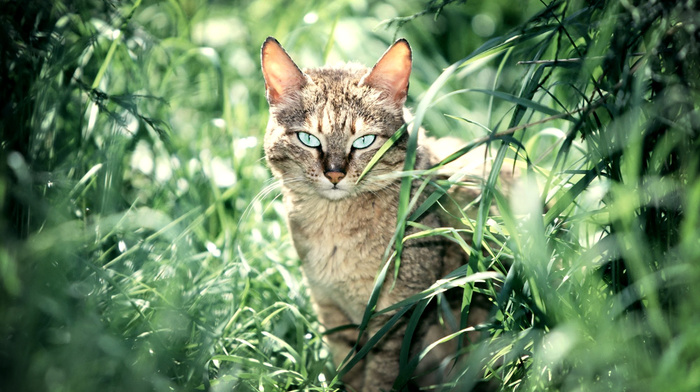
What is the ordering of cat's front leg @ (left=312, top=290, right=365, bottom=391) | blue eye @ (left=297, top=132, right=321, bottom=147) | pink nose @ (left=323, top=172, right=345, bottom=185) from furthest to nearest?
1. cat's front leg @ (left=312, top=290, right=365, bottom=391)
2. blue eye @ (left=297, top=132, right=321, bottom=147)
3. pink nose @ (left=323, top=172, right=345, bottom=185)

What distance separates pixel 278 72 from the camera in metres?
2.22

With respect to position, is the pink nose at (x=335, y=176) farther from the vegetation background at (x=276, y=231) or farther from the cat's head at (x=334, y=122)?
the vegetation background at (x=276, y=231)

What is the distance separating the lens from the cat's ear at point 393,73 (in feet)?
6.86

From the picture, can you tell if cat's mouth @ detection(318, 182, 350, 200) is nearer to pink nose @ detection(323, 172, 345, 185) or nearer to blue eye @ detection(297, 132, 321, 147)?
pink nose @ detection(323, 172, 345, 185)

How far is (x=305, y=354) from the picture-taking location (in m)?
2.29

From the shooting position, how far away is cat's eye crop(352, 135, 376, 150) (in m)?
2.15

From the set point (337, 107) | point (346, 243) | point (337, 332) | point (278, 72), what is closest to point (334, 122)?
point (337, 107)

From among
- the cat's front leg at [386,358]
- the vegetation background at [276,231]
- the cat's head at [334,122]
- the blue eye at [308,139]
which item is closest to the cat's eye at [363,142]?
the cat's head at [334,122]

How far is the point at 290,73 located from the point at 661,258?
1.38 metres

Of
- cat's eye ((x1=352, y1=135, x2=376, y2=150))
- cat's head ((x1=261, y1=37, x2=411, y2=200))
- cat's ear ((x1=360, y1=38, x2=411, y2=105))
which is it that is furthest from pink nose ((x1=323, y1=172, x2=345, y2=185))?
cat's ear ((x1=360, y1=38, x2=411, y2=105))

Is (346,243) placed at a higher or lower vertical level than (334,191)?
lower

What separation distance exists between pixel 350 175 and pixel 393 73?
0.41m

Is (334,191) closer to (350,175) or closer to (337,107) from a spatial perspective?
(350,175)

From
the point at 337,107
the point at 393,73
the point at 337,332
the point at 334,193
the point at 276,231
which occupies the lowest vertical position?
the point at 337,332
